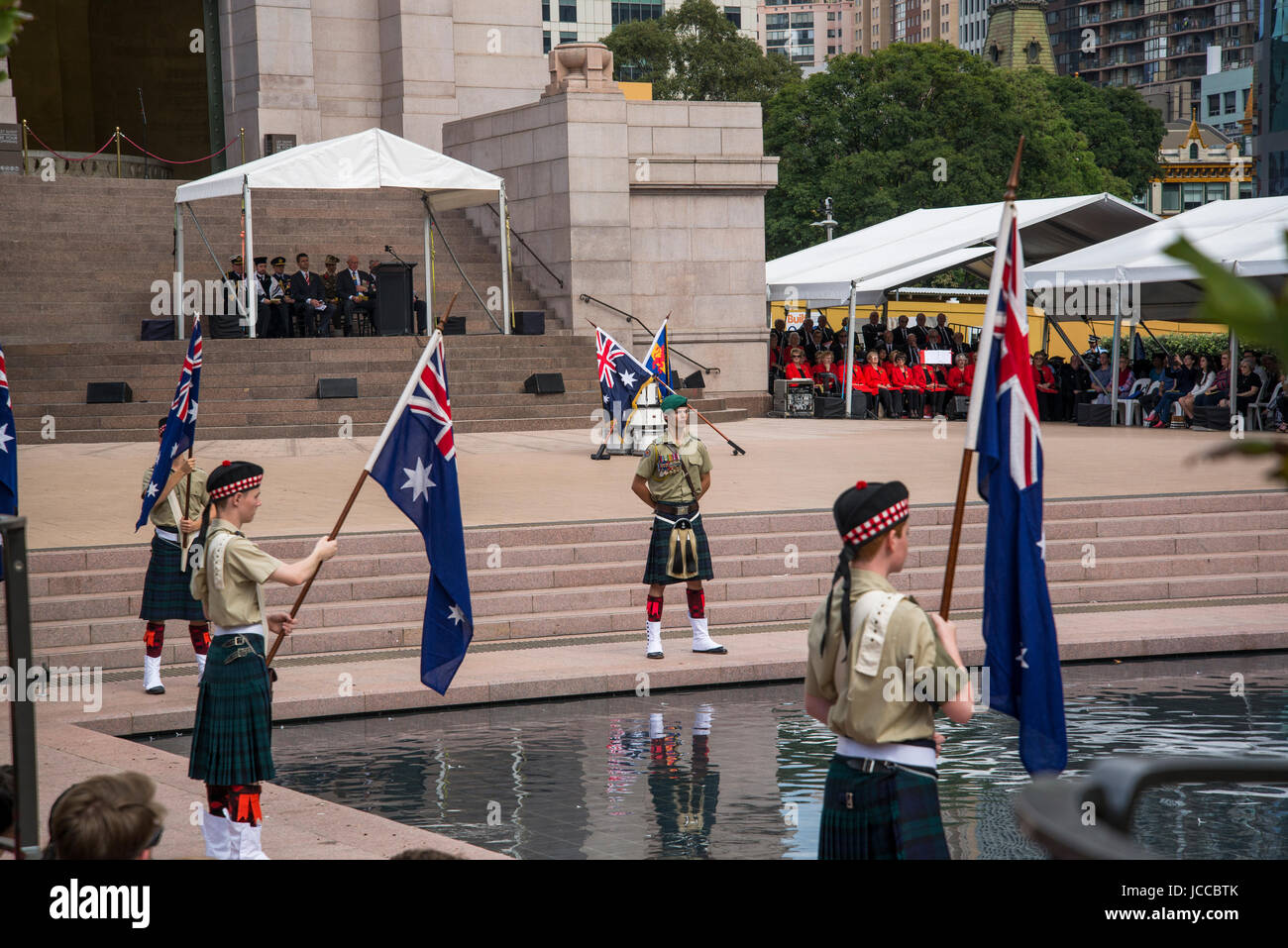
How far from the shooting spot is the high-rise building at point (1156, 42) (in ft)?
515

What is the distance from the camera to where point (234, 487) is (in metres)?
6.85

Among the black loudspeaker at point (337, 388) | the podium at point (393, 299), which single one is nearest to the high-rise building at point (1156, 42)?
the podium at point (393, 299)

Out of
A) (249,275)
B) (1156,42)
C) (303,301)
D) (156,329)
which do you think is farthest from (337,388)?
(1156,42)

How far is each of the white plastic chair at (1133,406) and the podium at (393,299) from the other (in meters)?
12.4


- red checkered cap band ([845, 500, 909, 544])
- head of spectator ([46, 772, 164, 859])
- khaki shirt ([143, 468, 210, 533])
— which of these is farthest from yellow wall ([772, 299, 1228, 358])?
head of spectator ([46, 772, 164, 859])

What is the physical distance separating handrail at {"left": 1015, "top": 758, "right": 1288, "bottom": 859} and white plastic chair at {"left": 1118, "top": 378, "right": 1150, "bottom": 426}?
25039 mm

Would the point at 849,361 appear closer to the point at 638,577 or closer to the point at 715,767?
the point at 638,577

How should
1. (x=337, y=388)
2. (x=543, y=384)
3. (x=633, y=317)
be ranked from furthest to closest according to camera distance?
(x=633, y=317)
(x=543, y=384)
(x=337, y=388)

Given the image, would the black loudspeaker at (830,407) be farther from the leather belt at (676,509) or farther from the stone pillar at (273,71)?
the leather belt at (676,509)

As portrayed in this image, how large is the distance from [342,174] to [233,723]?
752 inches

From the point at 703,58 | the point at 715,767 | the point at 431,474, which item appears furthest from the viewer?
the point at 703,58
